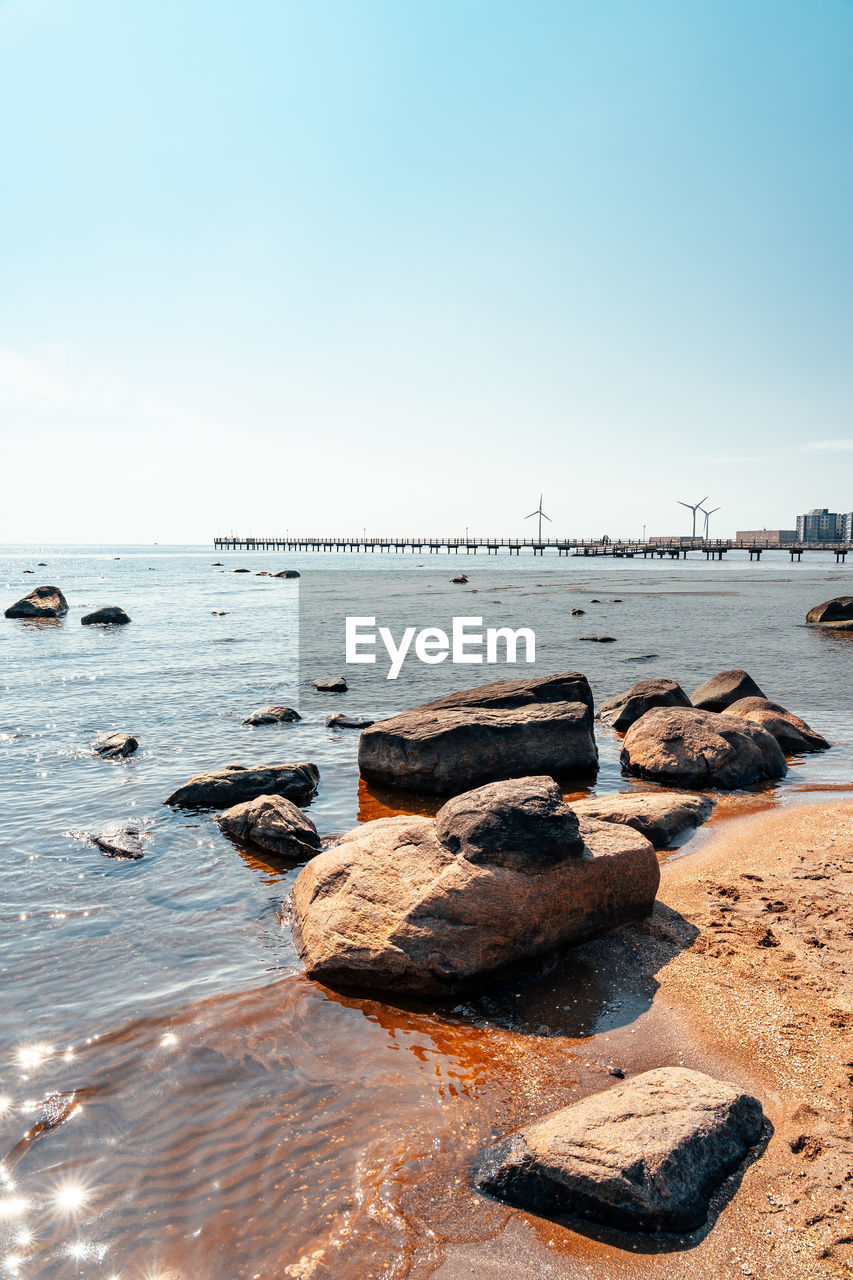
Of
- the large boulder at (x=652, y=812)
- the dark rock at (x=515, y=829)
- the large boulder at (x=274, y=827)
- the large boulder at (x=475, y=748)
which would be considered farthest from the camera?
the large boulder at (x=475, y=748)

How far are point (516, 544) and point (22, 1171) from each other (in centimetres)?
17705

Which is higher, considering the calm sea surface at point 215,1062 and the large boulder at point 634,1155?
the large boulder at point 634,1155

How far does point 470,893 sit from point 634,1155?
2416 millimetres

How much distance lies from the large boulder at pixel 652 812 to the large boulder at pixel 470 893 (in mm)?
1197

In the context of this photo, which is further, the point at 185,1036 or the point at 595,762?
the point at 595,762

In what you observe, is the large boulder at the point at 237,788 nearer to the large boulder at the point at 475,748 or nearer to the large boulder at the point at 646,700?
the large boulder at the point at 475,748

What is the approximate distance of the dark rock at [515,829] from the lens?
20.5ft

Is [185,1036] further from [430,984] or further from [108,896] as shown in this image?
[108,896]

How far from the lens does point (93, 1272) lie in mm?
3680

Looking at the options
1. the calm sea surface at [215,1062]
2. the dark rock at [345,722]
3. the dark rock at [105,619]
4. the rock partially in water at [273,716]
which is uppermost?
the dark rock at [105,619]

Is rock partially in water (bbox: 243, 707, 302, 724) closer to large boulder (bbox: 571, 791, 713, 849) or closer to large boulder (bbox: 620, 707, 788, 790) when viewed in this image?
large boulder (bbox: 620, 707, 788, 790)

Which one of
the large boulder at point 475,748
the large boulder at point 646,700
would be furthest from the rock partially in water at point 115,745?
Answer: the large boulder at point 646,700

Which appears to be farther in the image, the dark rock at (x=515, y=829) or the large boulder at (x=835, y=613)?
the large boulder at (x=835, y=613)

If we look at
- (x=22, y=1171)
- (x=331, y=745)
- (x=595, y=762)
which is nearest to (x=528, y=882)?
(x=22, y=1171)
